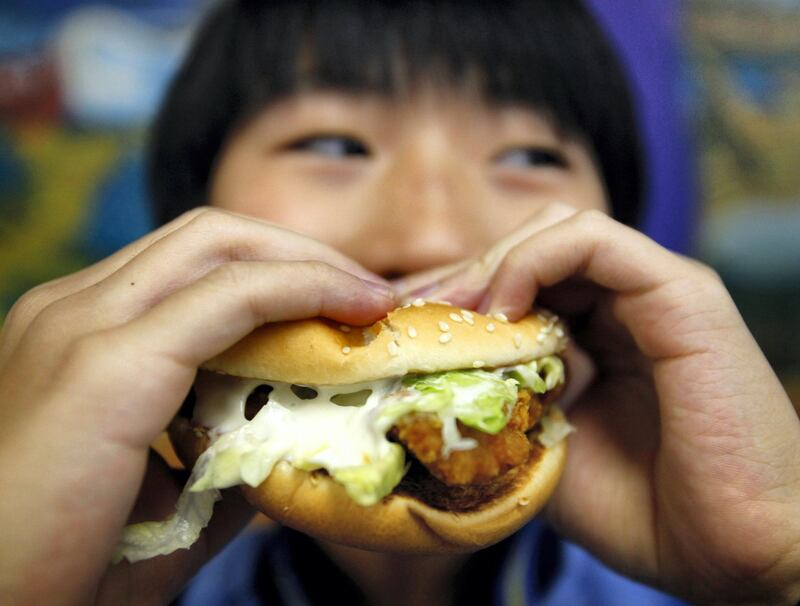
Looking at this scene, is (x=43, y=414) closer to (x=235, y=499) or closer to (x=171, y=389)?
(x=171, y=389)

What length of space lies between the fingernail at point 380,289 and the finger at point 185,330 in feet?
0.26

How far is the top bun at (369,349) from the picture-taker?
3.13 feet

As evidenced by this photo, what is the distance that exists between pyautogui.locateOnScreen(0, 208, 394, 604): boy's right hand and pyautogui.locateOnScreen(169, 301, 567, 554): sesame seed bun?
0.17 feet

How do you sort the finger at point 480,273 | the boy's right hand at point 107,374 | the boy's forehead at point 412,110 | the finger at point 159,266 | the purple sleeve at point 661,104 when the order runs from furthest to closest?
1. the purple sleeve at point 661,104
2. the boy's forehead at point 412,110
3. the finger at point 480,273
4. the finger at point 159,266
5. the boy's right hand at point 107,374

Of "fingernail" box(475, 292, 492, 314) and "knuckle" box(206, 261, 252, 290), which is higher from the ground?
"knuckle" box(206, 261, 252, 290)

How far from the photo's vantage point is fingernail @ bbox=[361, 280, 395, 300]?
39.6 inches

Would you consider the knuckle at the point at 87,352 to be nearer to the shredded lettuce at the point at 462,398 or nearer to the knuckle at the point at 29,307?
the knuckle at the point at 29,307

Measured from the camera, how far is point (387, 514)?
Result: 0.94 metres

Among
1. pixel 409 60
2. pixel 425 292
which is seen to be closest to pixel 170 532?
pixel 425 292

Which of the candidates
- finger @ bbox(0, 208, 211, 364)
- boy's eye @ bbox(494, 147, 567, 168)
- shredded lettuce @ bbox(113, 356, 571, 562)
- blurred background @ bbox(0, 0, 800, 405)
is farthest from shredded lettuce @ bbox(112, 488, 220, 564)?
blurred background @ bbox(0, 0, 800, 405)

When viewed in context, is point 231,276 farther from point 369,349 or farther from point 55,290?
point 55,290

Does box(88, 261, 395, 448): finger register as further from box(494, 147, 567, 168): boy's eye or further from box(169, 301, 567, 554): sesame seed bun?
box(494, 147, 567, 168): boy's eye

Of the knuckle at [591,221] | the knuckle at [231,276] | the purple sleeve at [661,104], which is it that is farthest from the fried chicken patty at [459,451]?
the purple sleeve at [661,104]

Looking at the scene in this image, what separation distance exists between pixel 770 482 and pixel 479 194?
0.87 meters
